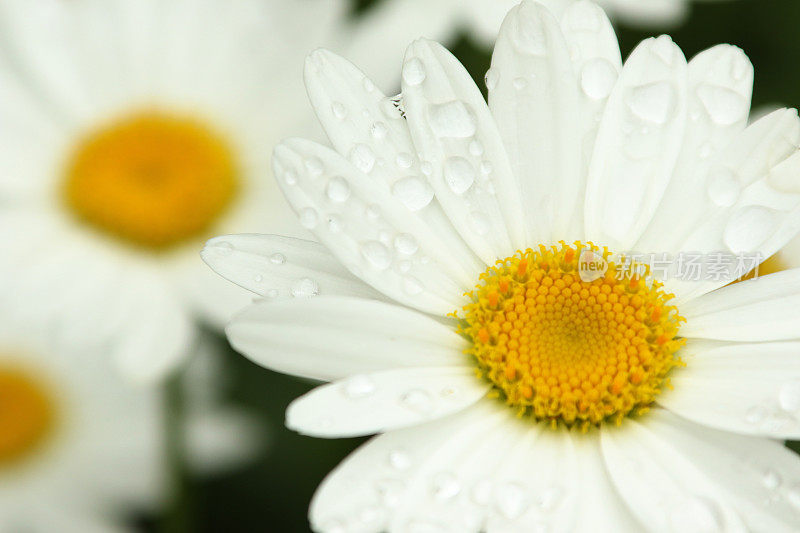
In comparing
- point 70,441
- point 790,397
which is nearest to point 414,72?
point 790,397

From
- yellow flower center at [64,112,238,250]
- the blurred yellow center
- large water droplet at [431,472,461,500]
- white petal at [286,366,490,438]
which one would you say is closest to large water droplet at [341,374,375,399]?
white petal at [286,366,490,438]

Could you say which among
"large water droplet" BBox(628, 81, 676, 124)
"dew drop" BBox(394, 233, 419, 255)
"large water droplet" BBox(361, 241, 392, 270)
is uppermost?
"large water droplet" BBox(628, 81, 676, 124)

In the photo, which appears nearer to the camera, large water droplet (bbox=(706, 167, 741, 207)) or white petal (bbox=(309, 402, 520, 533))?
white petal (bbox=(309, 402, 520, 533))

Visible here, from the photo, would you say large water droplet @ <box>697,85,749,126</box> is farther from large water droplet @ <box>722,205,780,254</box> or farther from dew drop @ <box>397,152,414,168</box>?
dew drop @ <box>397,152,414,168</box>

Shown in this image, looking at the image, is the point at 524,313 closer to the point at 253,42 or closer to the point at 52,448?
the point at 253,42

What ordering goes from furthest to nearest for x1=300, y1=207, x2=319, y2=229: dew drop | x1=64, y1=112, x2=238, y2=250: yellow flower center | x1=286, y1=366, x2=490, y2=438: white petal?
x1=64, y1=112, x2=238, y2=250: yellow flower center → x1=300, y1=207, x2=319, y2=229: dew drop → x1=286, y1=366, x2=490, y2=438: white petal

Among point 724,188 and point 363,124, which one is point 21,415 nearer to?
point 363,124

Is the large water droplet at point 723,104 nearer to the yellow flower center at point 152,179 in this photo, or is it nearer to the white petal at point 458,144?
the white petal at point 458,144
